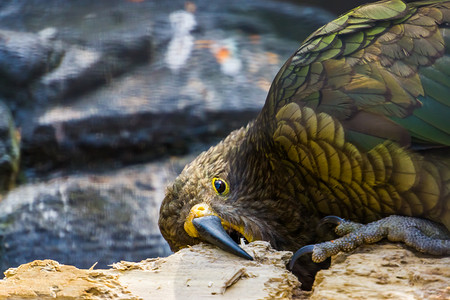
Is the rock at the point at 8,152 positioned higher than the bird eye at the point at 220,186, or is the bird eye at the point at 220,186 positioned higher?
the bird eye at the point at 220,186

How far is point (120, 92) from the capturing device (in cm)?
479

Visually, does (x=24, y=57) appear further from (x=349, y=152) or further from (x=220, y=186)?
(x=349, y=152)

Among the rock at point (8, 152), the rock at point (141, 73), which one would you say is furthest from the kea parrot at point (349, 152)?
the rock at point (8, 152)

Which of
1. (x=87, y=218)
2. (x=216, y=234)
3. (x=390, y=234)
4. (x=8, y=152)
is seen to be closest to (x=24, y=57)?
(x=8, y=152)

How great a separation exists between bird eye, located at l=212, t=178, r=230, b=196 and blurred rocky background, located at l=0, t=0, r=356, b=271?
188 cm

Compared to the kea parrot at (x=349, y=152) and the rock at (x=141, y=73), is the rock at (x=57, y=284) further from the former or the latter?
the rock at (x=141, y=73)

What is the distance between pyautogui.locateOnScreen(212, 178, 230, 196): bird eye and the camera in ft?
8.64

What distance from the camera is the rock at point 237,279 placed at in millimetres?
1746

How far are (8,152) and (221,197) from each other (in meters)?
2.70

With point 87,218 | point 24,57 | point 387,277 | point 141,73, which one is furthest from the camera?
point 141,73

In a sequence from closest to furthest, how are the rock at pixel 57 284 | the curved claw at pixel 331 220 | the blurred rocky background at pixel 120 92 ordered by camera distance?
the rock at pixel 57 284
the curved claw at pixel 331 220
the blurred rocky background at pixel 120 92

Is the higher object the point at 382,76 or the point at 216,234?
the point at 382,76

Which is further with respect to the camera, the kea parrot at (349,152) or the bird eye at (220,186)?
the bird eye at (220,186)

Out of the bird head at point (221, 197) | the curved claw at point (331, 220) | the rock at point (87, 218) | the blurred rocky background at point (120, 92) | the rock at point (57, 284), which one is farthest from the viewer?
the blurred rocky background at point (120, 92)
